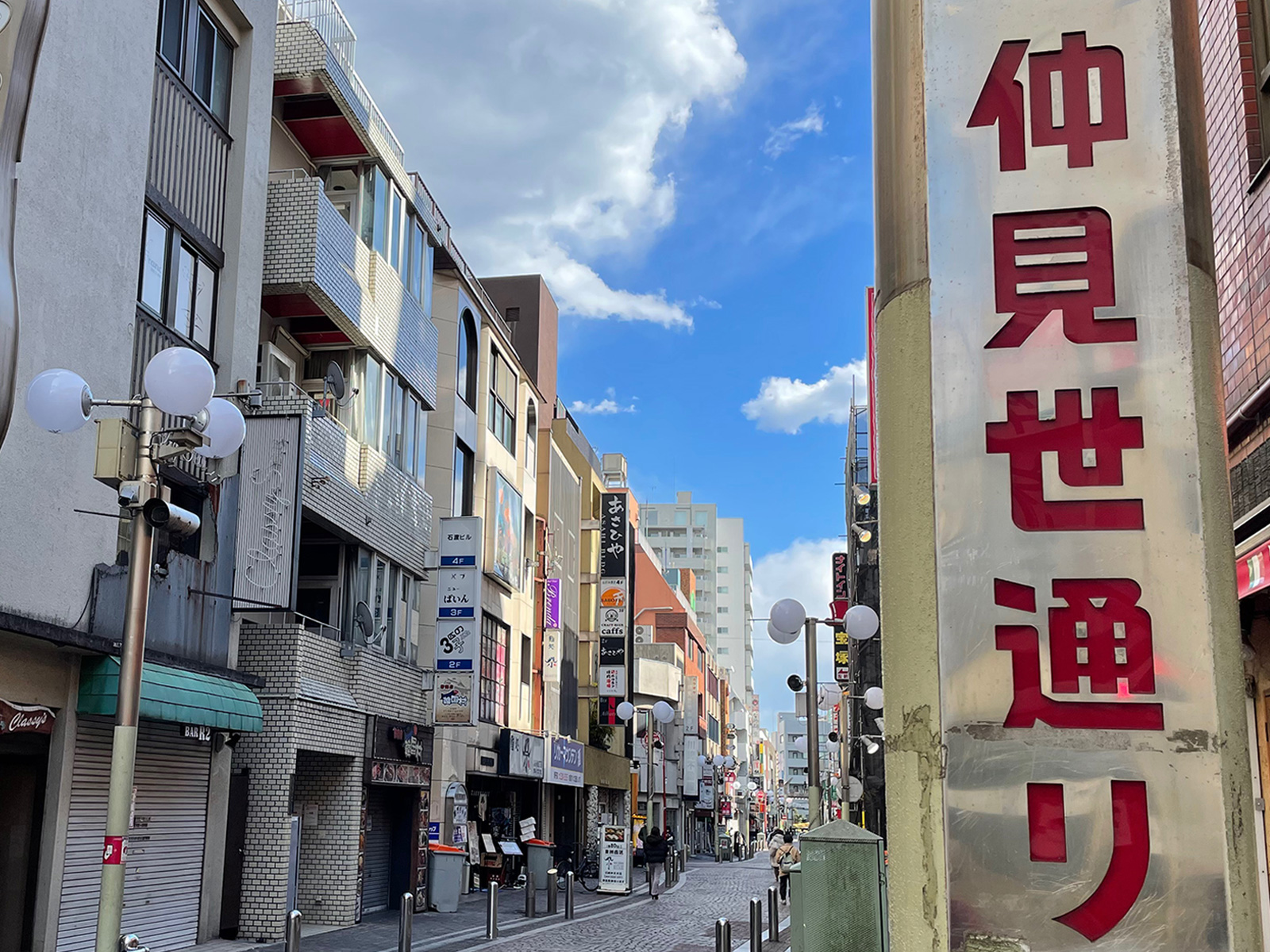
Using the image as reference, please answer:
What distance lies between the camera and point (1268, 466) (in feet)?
32.3

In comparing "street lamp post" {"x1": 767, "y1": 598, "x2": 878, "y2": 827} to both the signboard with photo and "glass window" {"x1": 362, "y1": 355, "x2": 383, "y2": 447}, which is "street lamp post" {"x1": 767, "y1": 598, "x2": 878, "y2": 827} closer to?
"glass window" {"x1": 362, "y1": 355, "x2": 383, "y2": 447}

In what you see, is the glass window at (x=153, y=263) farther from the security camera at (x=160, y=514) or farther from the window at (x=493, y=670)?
the window at (x=493, y=670)

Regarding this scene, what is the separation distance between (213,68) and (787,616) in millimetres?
12747

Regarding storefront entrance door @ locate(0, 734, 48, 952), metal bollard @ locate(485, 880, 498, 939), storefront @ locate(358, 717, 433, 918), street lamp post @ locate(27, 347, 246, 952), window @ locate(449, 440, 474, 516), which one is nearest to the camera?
street lamp post @ locate(27, 347, 246, 952)

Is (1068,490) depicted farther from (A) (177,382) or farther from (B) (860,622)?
(B) (860,622)

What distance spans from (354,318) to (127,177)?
25.3ft

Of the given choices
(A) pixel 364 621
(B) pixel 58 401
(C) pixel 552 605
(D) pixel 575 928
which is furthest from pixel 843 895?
(C) pixel 552 605

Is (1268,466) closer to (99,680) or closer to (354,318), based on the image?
(99,680)

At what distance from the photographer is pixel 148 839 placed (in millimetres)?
17328

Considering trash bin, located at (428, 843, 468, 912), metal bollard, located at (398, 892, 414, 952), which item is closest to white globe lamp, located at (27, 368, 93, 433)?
metal bollard, located at (398, 892, 414, 952)

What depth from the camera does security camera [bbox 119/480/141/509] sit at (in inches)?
363

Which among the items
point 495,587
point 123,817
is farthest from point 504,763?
point 123,817

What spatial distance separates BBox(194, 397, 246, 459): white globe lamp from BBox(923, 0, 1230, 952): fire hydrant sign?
20.9 ft

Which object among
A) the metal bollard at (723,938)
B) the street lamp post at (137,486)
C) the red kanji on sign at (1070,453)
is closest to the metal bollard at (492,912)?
the metal bollard at (723,938)
